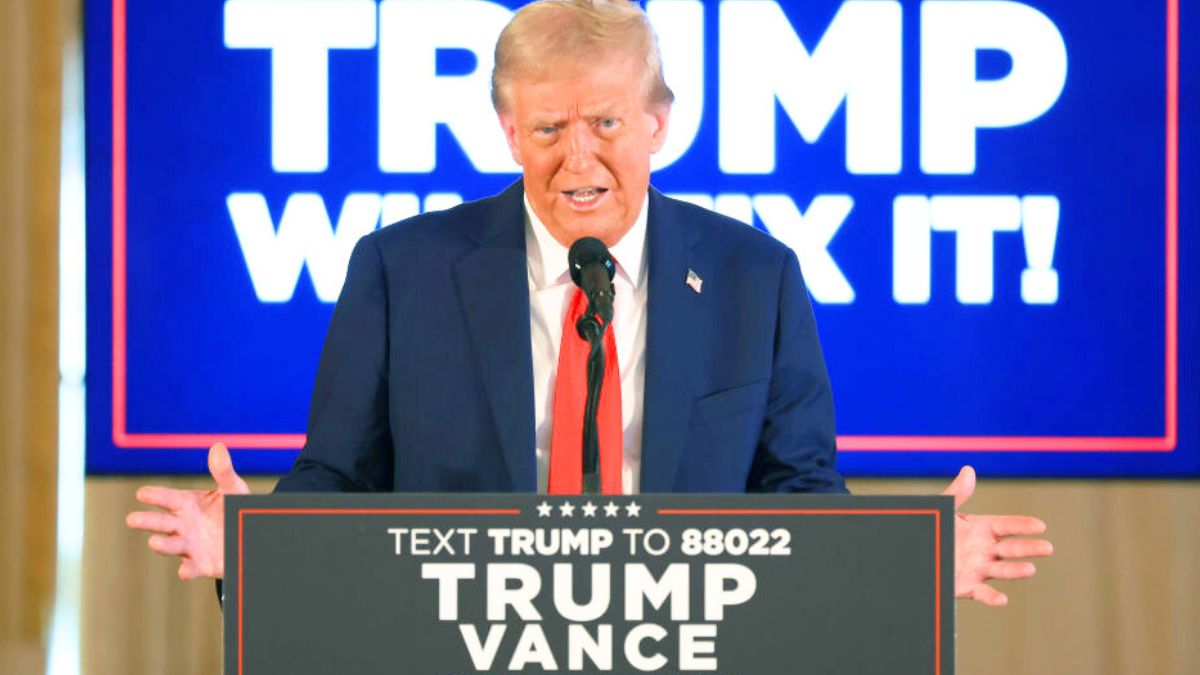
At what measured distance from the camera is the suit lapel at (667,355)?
5.38 ft

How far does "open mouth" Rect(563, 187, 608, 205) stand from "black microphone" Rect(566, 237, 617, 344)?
1.42 feet

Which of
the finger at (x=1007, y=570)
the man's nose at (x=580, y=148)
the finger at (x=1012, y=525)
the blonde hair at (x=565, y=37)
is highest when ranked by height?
the blonde hair at (x=565, y=37)

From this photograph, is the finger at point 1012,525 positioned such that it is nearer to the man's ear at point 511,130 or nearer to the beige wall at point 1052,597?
the man's ear at point 511,130

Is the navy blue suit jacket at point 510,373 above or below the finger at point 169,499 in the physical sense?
above

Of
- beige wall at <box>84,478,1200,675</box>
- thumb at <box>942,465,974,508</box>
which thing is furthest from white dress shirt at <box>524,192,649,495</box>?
beige wall at <box>84,478,1200,675</box>

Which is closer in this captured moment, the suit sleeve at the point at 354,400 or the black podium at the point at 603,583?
the black podium at the point at 603,583

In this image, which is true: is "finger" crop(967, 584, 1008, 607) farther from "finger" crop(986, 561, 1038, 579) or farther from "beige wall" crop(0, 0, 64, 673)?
"beige wall" crop(0, 0, 64, 673)

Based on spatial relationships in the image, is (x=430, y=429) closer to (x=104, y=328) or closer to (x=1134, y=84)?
(x=104, y=328)

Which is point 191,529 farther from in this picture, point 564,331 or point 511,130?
point 511,130

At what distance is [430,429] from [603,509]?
548mm

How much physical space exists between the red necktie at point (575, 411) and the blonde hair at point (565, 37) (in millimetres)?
275

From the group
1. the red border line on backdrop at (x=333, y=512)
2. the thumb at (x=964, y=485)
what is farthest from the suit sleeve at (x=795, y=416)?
the red border line on backdrop at (x=333, y=512)

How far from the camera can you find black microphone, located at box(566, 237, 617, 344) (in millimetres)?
1231

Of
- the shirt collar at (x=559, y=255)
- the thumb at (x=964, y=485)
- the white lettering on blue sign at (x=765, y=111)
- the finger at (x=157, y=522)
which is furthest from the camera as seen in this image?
the white lettering on blue sign at (x=765, y=111)
